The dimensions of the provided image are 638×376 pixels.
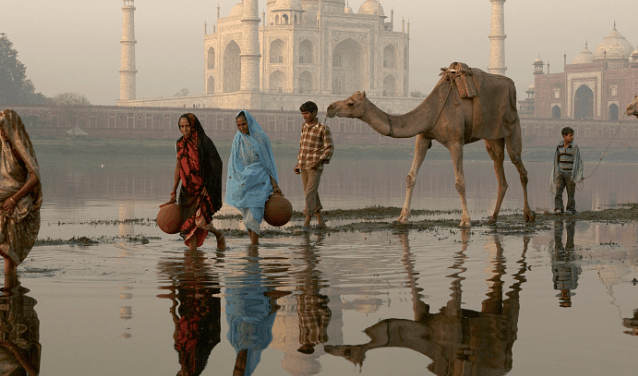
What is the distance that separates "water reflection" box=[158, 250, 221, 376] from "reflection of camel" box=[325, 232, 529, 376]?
1.62 ft

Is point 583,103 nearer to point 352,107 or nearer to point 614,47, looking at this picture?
point 614,47

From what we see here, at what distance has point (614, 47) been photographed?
6309 centimetres

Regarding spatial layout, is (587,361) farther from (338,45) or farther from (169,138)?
(338,45)

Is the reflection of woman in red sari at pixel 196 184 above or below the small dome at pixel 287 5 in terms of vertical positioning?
below

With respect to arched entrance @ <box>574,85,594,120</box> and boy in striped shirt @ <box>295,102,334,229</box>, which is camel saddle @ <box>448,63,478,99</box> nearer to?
boy in striped shirt @ <box>295,102,334,229</box>

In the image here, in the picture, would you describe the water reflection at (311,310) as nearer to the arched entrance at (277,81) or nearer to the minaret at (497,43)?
the minaret at (497,43)

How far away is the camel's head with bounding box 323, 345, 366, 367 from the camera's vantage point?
10.5 feet

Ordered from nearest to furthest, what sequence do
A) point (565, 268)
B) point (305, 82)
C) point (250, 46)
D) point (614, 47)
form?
point (565, 268) < point (250, 46) < point (305, 82) < point (614, 47)

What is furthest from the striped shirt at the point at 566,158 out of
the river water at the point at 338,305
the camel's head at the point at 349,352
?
the camel's head at the point at 349,352

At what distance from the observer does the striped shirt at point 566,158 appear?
974 centimetres

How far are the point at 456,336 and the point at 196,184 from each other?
3.25 m

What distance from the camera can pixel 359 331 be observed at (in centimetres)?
362

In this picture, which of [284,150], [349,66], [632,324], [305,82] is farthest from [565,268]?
[349,66]

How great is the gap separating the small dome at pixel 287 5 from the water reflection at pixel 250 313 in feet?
187
